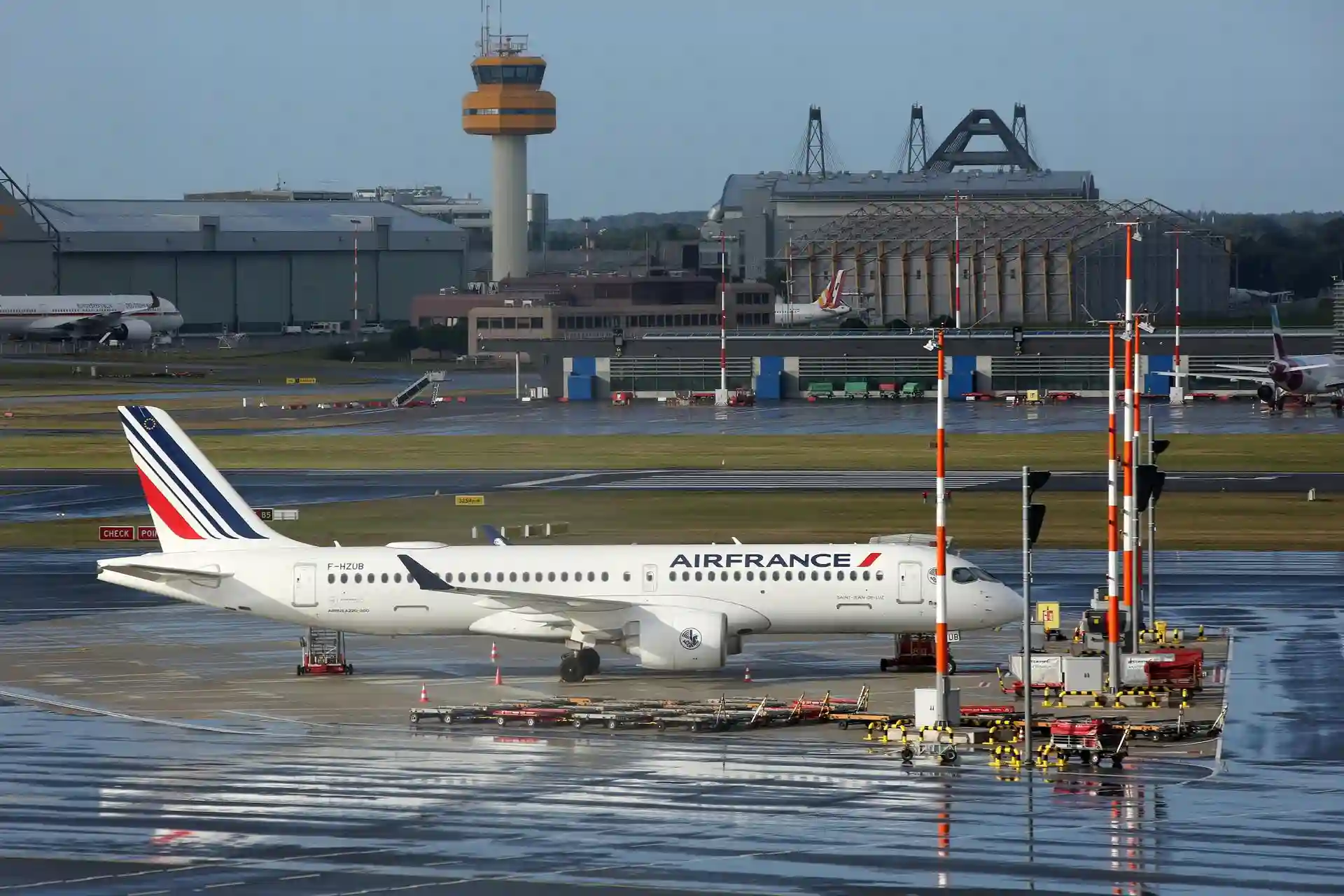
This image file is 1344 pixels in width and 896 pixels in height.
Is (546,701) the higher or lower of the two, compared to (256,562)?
lower

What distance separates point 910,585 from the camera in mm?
48875

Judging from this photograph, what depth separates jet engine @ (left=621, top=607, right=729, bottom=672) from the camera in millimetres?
47812

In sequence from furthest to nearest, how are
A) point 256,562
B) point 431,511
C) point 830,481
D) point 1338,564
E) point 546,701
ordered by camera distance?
point 830,481
point 431,511
point 1338,564
point 256,562
point 546,701

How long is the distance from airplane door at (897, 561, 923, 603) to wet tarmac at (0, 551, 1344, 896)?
3.98 meters

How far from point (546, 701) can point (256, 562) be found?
→ 31.1 feet

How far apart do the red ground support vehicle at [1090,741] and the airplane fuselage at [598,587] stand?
8.85m

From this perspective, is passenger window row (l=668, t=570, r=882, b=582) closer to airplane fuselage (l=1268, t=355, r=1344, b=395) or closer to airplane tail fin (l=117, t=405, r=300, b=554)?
airplane tail fin (l=117, t=405, r=300, b=554)

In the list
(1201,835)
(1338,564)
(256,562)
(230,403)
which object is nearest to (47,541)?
(256,562)

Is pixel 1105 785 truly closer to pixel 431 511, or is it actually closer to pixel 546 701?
pixel 546 701

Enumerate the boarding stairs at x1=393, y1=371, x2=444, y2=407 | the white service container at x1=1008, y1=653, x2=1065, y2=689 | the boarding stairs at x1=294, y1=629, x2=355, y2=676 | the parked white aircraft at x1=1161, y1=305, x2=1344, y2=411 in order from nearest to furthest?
1. the white service container at x1=1008, y1=653, x2=1065, y2=689
2. the boarding stairs at x1=294, y1=629, x2=355, y2=676
3. the parked white aircraft at x1=1161, y1=305, x2=1344, y2=411
4. the boarding stairs at x1=393, y1=371, x2=444, y2=407

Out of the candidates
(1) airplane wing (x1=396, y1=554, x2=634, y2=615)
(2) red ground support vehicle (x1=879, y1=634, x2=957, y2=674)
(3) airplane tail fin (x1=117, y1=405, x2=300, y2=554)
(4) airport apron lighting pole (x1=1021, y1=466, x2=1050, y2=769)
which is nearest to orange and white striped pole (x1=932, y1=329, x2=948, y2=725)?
(4) airport apron lighting pole (x1=1021, y1=466, x2=1050, y2=769)

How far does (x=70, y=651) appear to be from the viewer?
54.0m

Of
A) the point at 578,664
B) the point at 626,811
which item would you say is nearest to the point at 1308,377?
the point at 578,664

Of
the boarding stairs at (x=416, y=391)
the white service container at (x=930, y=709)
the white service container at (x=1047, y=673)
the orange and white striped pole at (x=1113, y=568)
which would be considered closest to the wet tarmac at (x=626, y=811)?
the white service container at (x=930, y=709)
